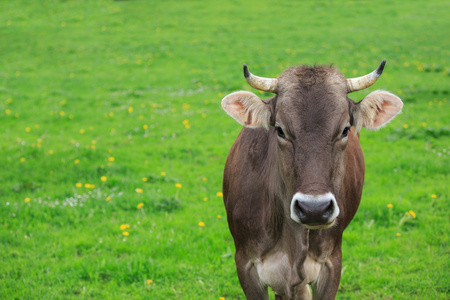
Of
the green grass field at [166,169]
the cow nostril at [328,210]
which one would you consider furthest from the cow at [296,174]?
the green grass field at [166,169]

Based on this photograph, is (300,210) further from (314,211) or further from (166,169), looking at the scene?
(166,169)

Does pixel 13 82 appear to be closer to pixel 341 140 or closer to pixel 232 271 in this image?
pixel 232 271

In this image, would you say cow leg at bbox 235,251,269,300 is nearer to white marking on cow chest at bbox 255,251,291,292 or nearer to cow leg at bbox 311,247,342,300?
white marking on cow chest at bbox 255,251,291,292

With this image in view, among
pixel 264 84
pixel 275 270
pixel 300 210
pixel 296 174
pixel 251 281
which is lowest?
pixel 251 281

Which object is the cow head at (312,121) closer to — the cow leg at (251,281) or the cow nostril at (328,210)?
the cow nostril at (328,210)

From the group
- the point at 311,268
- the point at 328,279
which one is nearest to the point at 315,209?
the point at 311,268

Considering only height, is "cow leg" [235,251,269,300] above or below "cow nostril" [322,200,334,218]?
below

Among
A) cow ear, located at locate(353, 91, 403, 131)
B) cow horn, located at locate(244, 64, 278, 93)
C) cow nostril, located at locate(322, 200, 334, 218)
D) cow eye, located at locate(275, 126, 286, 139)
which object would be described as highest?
cow horn, located at locate(244, 64, 278, 93)

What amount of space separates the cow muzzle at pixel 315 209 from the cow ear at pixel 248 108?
2.80 ft

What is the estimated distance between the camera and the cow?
3.12 m

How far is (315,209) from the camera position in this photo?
115 inches

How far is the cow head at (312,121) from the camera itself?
2.99m

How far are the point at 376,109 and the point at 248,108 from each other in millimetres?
1011

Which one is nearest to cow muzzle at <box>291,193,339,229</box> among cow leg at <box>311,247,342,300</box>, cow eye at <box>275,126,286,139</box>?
cow eye at <box>275,126,286,139</box>
